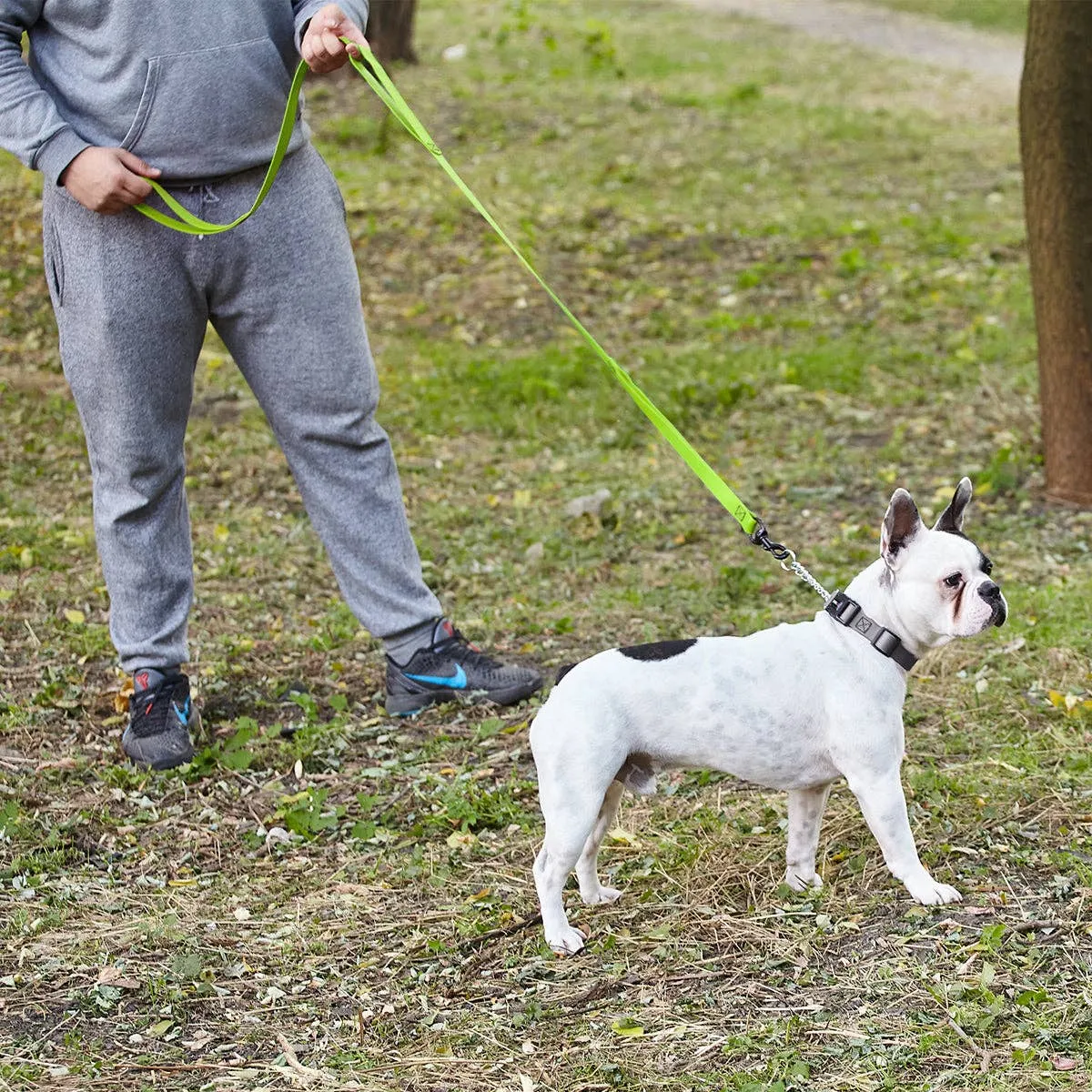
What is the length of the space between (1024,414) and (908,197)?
4.37 metres

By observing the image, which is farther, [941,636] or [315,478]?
[315,478]

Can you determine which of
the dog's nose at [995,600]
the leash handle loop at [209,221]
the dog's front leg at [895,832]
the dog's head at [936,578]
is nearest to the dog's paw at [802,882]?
the dog's front leg at [895,832]

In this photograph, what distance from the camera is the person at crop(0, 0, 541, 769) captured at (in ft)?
12.2

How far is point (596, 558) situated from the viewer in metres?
5.55

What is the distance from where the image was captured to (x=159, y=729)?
Answer: 411 cm

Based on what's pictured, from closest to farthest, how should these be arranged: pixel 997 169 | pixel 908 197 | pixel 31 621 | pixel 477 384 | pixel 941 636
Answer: pixel 941 636 → pixel 31 621 → pixel 477 384 → pixel 908 197 → pixel 997 169

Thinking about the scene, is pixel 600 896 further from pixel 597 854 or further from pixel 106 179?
pixel 106 179

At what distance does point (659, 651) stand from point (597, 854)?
543 millimetres

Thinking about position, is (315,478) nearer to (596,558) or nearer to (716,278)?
(596,558)

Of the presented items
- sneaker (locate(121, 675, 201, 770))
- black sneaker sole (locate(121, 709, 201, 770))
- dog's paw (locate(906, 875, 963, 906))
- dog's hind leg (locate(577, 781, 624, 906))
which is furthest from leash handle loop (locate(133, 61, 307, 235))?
dog's paw (locate(906, 875, 963, 906))

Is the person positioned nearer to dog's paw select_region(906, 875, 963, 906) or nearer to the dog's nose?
dog's paw select_region(906, 875, 963, 906)

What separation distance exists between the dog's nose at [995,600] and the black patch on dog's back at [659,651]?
0.57 meters

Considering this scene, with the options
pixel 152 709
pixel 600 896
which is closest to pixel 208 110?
pixel 152 709

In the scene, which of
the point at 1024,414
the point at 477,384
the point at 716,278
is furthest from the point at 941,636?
the point at 716,278
